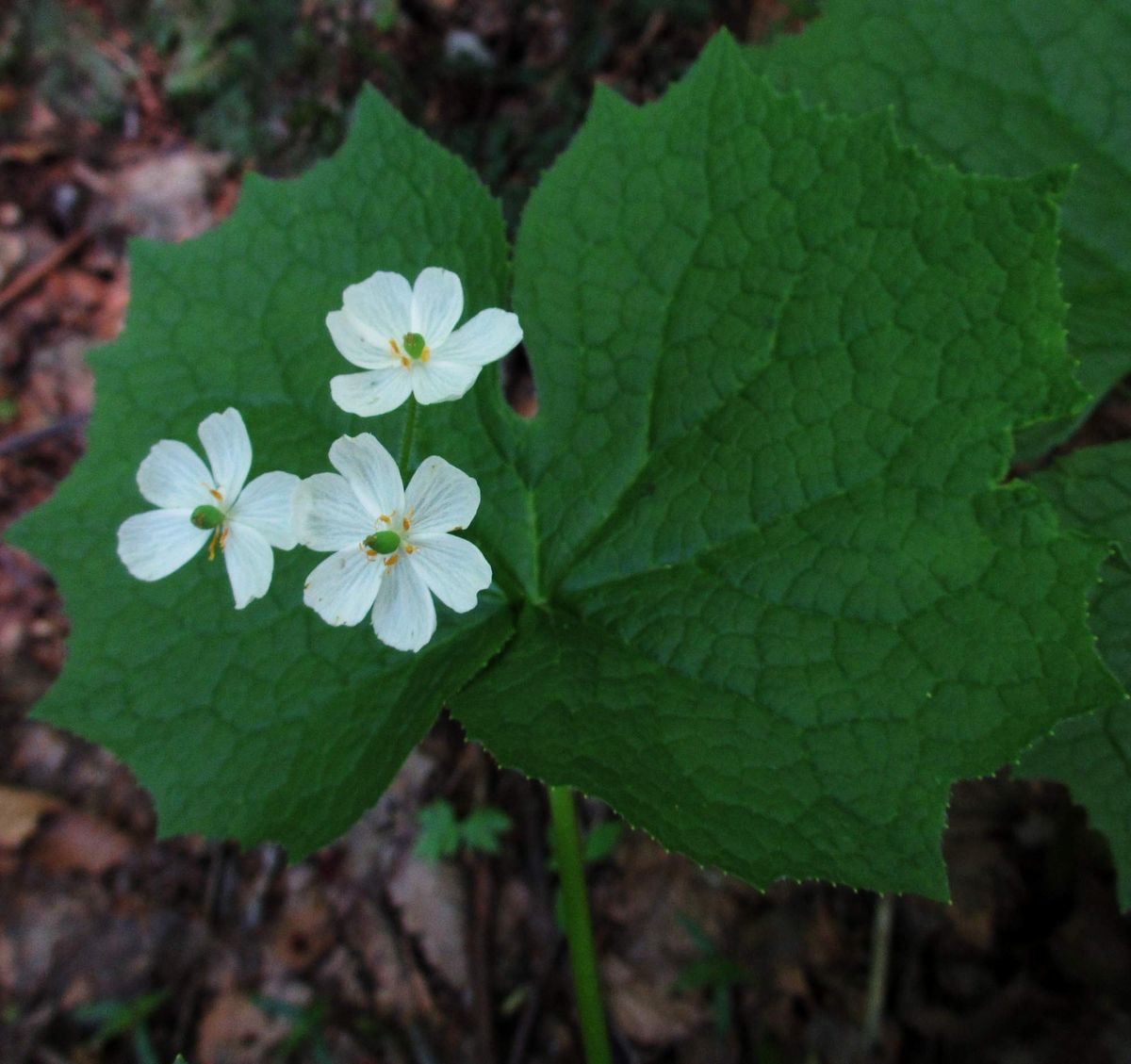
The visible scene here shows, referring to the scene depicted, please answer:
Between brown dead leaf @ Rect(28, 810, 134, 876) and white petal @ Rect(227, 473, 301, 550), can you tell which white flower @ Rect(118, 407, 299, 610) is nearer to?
white petal @ Rect(227, 473, 301, 550)

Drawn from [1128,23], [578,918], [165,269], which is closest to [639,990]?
[578,918]

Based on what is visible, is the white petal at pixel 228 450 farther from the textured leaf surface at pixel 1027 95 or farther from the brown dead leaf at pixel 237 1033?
the brown dead leaf at pixel 237 1033

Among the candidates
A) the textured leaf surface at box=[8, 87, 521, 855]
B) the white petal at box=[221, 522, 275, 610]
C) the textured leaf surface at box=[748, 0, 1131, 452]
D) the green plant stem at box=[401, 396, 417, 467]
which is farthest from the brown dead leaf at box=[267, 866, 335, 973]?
the textured leaf surface at box=[748, 0, 1131, 452]

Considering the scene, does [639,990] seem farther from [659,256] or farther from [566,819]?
[659,256]

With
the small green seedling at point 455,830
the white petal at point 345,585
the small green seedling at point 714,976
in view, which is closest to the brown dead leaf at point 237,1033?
the small green seedling at point 455,830

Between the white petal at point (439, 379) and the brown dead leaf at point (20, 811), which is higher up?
the brown dead leaf at point (20, 811)
